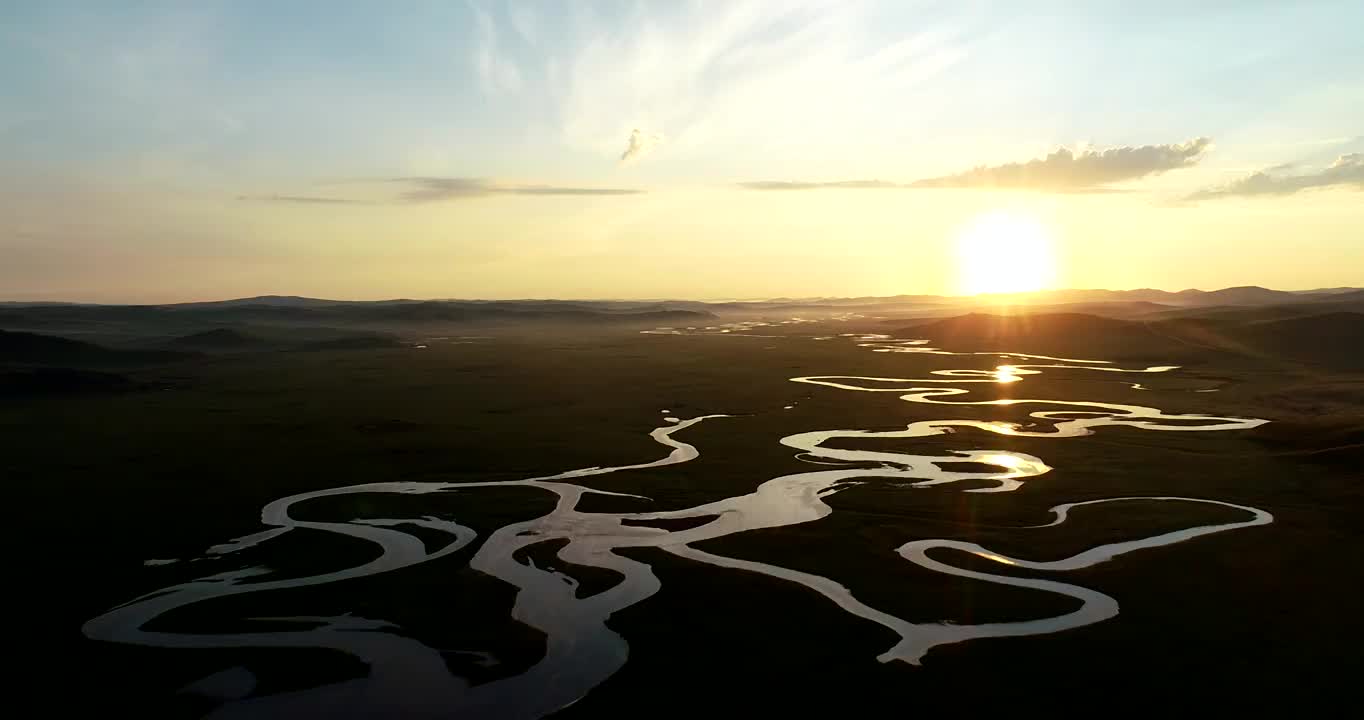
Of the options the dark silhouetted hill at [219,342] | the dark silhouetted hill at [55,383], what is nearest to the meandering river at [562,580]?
the dark silhouetted hill at [55,383]

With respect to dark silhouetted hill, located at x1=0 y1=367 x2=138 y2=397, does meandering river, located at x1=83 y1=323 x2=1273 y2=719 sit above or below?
below

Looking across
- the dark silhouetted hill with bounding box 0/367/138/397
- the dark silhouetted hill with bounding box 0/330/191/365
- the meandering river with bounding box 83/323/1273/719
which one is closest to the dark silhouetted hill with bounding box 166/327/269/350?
the dark silhouetted hill with bounding box 0/330/191/365

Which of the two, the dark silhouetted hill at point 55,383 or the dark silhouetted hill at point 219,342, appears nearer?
the dark silhouetted hill at point 55,383

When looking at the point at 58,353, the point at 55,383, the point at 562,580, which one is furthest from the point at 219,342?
the point at 562,580

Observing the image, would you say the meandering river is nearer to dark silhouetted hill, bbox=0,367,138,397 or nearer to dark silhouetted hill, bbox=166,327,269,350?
dark silhouetted hill, bbox=0,367,138,397

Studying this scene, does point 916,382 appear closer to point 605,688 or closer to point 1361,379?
point 1361,379

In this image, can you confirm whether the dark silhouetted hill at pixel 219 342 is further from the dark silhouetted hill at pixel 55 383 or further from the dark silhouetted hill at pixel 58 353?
→ the dark silhouetted hill at pixel 55 383

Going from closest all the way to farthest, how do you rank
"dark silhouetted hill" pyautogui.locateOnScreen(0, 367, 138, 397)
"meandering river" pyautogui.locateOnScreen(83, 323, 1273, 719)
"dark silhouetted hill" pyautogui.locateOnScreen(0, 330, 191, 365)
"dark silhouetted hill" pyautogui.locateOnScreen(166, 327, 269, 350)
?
1. "meandering river" pyautogui.locateOnScreen(83, 323, 1273, 719)
2. "dark silhouetted hill" pyautogui.locateOnScreen(0, 367, 138, 397)
3. "dark silhouetted hill" pyautogui.locateOnScreen(0, 330, 191, 365)
4. "dark silhouetted hill" pyautogui.locateOnScreen(166, 327, 269, 350)

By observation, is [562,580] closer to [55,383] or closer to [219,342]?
[55,383]

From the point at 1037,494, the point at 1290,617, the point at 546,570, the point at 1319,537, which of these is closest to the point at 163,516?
the point at 546,570
